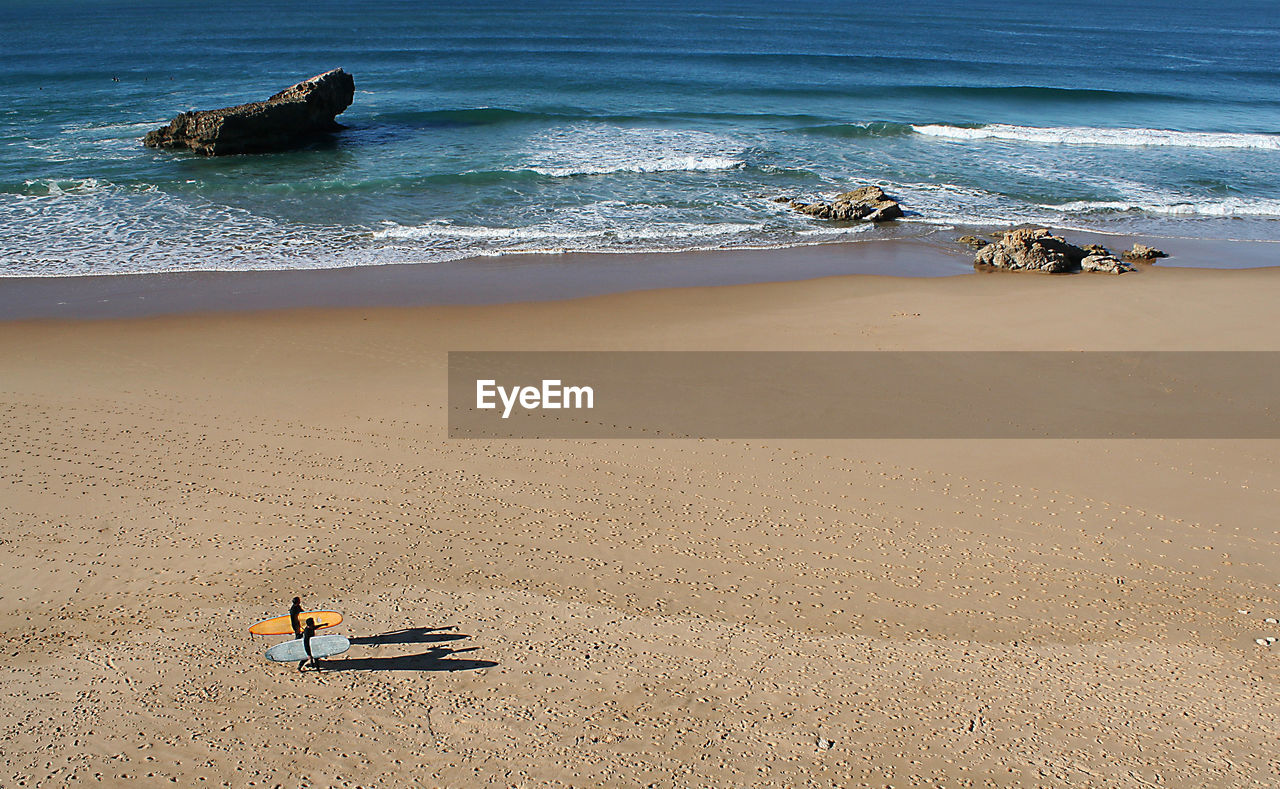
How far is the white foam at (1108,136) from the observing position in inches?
1260

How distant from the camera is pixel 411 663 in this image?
765 cm

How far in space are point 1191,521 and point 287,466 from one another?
11.1 meters

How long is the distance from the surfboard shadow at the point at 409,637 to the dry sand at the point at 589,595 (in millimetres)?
36

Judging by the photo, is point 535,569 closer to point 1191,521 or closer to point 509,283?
point 1191,521

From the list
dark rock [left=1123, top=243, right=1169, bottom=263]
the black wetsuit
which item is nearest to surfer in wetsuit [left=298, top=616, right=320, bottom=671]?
A: the black wetsuit

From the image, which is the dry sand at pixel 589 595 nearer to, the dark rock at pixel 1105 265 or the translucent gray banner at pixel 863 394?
the translucent gray banner at pixel 863 394

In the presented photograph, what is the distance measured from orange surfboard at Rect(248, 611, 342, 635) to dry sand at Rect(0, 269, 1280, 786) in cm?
15

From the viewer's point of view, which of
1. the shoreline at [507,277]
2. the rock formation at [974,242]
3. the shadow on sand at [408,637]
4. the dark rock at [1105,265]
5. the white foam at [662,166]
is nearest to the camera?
the shadow on sand at [408,637]

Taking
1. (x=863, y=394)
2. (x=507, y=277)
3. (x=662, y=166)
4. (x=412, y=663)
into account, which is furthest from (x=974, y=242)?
(x=412, y=663)

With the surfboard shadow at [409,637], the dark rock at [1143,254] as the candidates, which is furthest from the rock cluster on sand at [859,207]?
the surfboard shadow at [409,637]

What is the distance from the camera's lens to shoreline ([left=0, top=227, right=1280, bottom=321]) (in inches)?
622

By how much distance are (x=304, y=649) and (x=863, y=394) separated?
28.3 ft

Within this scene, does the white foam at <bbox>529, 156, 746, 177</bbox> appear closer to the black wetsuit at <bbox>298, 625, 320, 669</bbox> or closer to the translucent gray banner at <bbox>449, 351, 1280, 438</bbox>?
the translucent gray banner at <bbox>449, 351, 1280, 438</bbox>

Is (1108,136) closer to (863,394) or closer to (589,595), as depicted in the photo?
(863,394)
